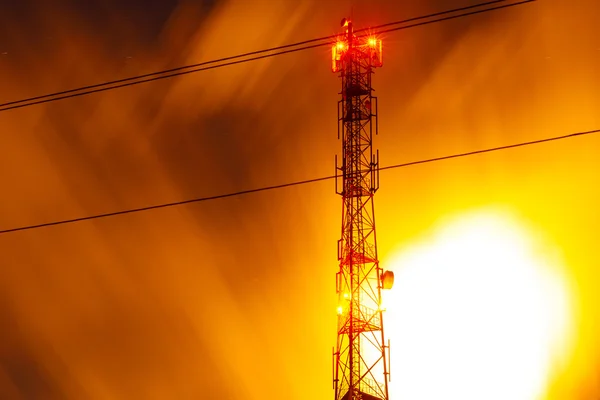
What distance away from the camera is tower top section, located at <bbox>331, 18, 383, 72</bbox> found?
24109 millimetres

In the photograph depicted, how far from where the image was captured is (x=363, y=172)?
78.2 ft

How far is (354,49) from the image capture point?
24141 millimetres

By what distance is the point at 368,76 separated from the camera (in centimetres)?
2405

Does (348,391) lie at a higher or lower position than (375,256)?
lower

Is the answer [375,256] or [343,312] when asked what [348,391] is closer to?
[343,312]

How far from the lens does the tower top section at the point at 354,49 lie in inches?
949

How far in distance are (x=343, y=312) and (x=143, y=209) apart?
495 inches

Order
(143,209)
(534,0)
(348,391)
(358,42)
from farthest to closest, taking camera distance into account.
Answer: (143,209), (534,0), (358,42), (348,391)

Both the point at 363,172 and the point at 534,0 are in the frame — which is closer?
the point at 363,172

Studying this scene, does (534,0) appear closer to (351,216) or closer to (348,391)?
(351,216)

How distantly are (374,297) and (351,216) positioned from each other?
111 inches

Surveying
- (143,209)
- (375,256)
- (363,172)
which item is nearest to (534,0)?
(363,172)

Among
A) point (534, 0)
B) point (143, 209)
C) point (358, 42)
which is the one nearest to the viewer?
point (358, 42)

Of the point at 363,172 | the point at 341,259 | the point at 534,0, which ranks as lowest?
the point at 341,259
